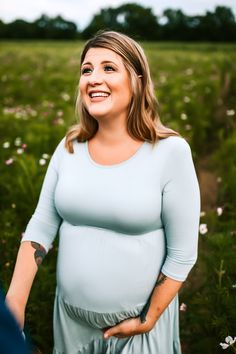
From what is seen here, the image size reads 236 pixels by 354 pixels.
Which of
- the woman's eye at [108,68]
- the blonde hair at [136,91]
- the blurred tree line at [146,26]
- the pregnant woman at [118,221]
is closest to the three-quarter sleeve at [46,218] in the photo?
the pregnant woman at [118,221]

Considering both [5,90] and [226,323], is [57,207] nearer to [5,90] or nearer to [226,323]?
[226,323]

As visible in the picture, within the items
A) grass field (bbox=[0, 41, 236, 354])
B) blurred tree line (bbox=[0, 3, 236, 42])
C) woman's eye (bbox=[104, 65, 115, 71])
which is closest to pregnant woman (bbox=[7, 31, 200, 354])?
woman's eye (bbox=[104, 65, 115, 71])

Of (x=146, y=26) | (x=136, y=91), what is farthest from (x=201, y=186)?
(x=146, y=26)

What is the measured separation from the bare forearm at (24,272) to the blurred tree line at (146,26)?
178ft

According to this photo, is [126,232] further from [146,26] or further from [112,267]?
[146,26]

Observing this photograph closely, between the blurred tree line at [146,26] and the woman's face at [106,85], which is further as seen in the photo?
the blurred tree line at [146,26]

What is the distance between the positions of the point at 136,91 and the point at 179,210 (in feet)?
1.57

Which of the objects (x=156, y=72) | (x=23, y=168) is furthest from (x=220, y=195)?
(x=156, y=72)

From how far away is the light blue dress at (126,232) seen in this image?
4.47 ft

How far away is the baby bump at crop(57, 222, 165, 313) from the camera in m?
1.39

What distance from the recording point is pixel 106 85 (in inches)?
56.4

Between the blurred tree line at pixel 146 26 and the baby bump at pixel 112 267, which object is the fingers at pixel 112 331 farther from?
the blurred tree line at pixel 146 26

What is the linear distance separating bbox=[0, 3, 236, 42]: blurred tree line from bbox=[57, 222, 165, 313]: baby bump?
5422cm

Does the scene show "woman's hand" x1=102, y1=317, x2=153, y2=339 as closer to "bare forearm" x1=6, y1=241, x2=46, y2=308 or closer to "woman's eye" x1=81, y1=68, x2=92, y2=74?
"bare forearm" x1=6, y1=241, x2=46, y2=308
